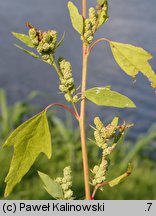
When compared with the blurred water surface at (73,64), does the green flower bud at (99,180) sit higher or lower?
lower

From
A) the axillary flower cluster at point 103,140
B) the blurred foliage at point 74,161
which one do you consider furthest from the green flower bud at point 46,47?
the blurred foliage at point 74,161

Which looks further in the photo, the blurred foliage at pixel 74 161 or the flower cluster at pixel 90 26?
the blurred foliage at pixel 74 161

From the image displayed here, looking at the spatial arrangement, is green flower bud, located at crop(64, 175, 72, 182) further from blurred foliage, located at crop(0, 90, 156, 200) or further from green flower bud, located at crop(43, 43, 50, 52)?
blurred foliage, located at crop(0, 90, 156, 200)

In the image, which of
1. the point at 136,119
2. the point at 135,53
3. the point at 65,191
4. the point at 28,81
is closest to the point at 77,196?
the point at 65,191

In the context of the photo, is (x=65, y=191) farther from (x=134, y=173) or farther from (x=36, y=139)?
(x=134, y=173)

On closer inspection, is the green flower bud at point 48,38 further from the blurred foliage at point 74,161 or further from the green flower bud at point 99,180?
the blurred foliage at point 74,161

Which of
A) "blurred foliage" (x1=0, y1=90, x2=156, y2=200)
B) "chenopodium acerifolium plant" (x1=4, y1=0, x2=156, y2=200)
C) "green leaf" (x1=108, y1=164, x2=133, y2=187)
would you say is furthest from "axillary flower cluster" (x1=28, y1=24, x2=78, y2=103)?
"blurred foliage" (x1=0, y1=90, x2=156, y2=200)
